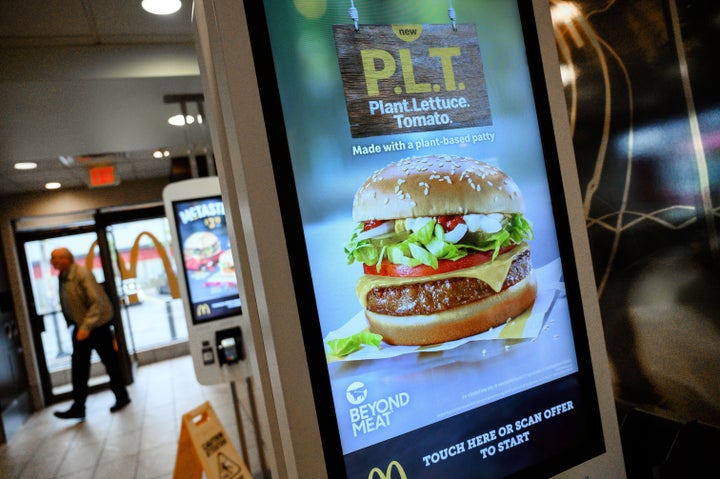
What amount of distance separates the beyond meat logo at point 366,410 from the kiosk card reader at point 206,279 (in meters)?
2.06

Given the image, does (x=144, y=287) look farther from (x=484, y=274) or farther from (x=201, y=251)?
(x=484, y=274)

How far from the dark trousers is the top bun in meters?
5.14

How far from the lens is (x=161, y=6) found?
8.43 ft

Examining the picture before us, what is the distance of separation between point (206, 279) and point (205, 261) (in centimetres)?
11

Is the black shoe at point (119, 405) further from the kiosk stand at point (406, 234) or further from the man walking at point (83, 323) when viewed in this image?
the kiosk stand at point (406, 234)

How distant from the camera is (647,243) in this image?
2.09m

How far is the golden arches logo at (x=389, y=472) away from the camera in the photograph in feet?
2.55

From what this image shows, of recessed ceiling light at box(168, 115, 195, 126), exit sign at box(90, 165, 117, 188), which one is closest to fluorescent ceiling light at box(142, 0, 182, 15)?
Answer: recessed ceiling light at box(168, 115, 195, 126)

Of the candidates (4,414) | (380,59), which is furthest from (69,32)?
(4,414)

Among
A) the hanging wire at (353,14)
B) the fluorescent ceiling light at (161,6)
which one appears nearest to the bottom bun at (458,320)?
the hanging wire at (353,14)

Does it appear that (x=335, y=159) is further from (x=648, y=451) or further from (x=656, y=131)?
(x=656, y=131)

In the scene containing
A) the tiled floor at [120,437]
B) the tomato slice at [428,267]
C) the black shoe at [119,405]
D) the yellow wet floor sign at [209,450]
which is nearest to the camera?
the tomato slice at [428,267]

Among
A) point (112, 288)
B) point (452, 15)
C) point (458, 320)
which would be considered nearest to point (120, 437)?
point (112, 288)

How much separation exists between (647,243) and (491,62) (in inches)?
64.0
